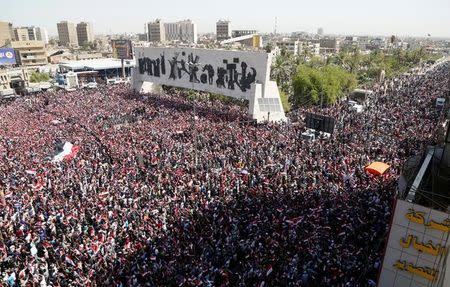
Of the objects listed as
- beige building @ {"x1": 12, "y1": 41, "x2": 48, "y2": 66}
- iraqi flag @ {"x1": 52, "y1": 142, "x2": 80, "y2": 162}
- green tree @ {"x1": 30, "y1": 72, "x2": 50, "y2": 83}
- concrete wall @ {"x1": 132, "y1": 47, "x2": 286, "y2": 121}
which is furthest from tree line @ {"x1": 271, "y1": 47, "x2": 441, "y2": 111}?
beige building @ {"x1": 12, "y1": 41, "x2": 48, "y2": 66}

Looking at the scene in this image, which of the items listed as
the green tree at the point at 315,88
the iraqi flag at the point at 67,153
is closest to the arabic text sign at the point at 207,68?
the iraqi flag at the point at 67,153

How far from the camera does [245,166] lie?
1952 cm

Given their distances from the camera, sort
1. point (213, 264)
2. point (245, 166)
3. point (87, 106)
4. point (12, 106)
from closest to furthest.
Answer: point (213, 264) → point (245, 166) → point (87, 106) → point (12, 106)

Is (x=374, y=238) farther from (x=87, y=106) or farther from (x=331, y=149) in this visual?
(x=87, y=106)

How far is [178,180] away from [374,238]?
900 centimetres

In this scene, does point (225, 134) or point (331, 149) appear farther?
point (225, 134)

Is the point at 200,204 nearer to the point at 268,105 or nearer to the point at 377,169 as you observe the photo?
the point at 377,169

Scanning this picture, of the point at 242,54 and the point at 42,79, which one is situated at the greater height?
the point at 242,54

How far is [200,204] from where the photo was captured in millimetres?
14828

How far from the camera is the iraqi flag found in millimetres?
21047

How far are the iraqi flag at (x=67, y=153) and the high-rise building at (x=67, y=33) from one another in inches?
7289

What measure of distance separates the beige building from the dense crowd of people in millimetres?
66004

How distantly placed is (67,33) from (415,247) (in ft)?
687

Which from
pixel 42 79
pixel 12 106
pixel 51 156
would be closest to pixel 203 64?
pixel 51 156
